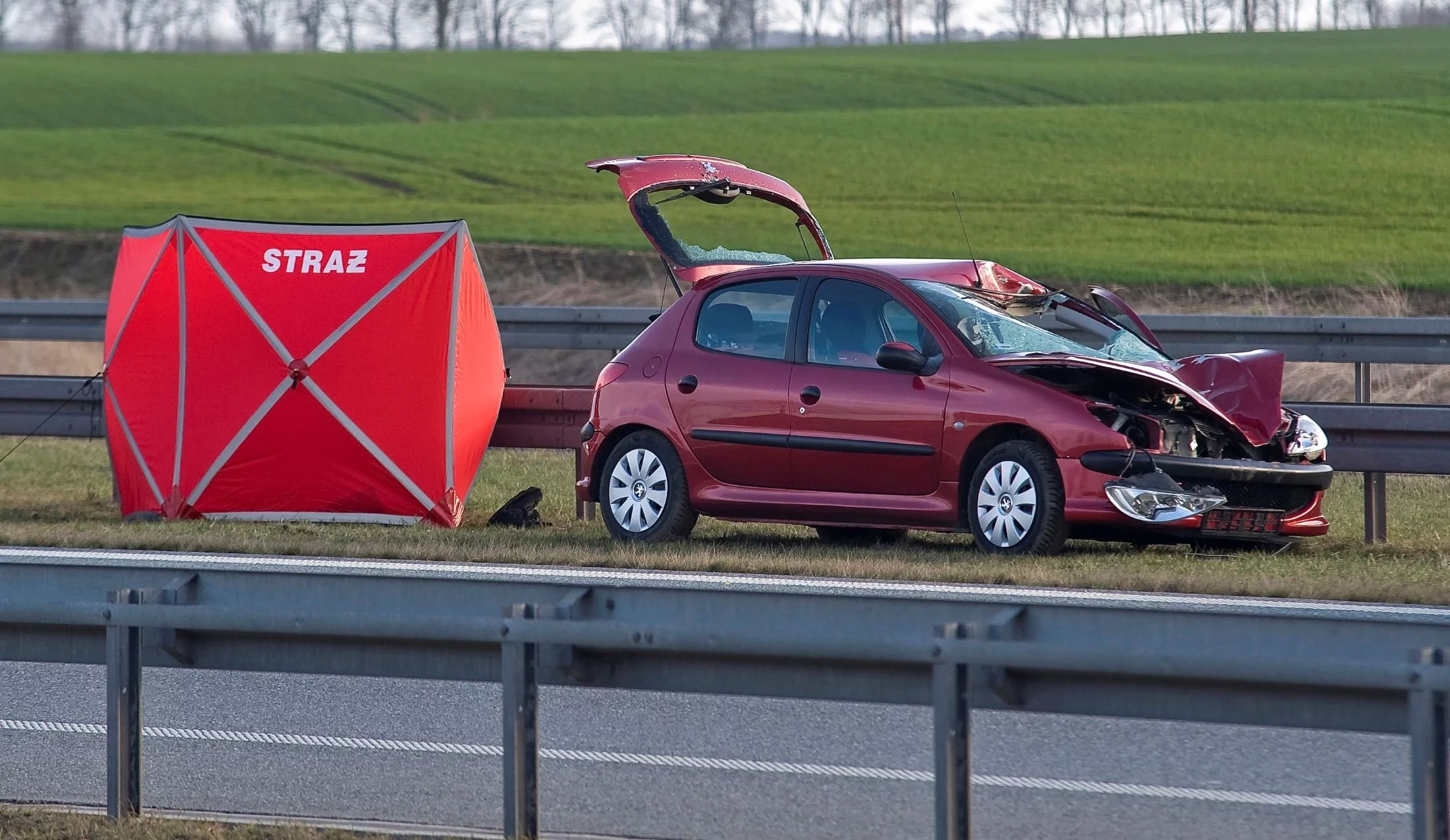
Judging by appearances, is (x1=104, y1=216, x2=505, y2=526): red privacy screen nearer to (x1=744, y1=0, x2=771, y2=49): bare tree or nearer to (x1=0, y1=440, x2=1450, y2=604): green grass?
(x1=0, y1=440, x2=1450, y2=604): green grass

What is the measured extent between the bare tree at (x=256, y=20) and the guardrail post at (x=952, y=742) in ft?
354

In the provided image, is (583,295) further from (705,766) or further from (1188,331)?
(705,766)

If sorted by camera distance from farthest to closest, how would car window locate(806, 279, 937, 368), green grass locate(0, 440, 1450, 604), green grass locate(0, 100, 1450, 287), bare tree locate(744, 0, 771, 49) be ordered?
1. bare tree locate(744, 0, 771, 49)
2. green grass locate(0, 100, 1450, 287)
3. car window locate(806, 279, 937, 368)
4. green grass locate(0, 440, 1450, 604)

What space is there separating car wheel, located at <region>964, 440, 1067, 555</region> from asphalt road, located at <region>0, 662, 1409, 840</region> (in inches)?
115

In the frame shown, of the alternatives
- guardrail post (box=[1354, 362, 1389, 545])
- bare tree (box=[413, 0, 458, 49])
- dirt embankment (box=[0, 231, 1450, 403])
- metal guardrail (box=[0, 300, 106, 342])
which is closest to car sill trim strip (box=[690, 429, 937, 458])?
guardrail post (box=[1354, 362, 1389, 545])

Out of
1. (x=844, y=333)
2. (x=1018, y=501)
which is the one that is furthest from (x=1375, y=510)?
(x=844, y=333)

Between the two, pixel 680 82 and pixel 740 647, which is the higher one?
pixel 680 82

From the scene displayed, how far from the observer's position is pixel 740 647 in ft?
15.3

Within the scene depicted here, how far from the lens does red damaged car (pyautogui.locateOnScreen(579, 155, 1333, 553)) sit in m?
9.89

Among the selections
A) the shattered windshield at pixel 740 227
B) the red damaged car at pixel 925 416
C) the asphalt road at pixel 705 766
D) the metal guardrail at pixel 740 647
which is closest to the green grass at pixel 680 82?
the shattered windshield at pixel 740 227

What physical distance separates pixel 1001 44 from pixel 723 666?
238 feet

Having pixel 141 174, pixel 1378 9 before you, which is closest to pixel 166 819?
pixel 141 174

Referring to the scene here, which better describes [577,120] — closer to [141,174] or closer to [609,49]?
[141,174]

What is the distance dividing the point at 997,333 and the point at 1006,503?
0.97 meters
